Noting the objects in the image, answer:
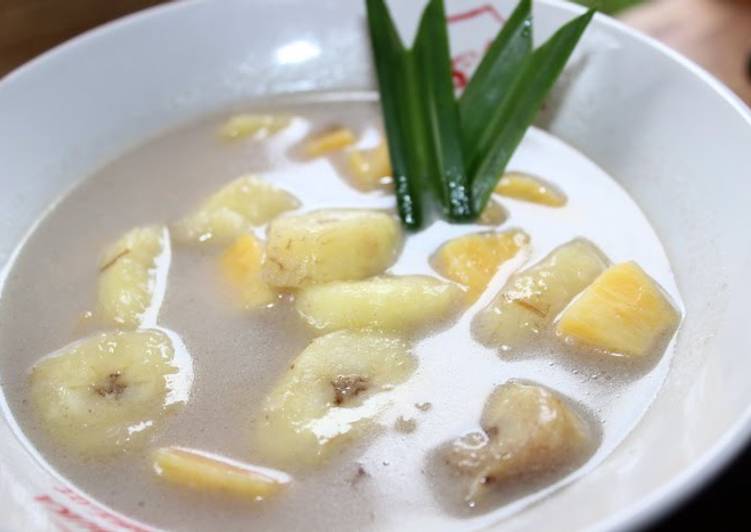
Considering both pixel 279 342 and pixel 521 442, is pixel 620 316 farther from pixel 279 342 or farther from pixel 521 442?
pixel 279 342

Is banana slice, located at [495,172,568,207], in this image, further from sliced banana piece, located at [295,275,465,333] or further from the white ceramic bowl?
sliced banana piece, located at [295,275,465,333]

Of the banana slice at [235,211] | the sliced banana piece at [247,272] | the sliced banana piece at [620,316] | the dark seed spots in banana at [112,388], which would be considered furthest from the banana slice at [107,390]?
the sliced banana piece at [620,316]

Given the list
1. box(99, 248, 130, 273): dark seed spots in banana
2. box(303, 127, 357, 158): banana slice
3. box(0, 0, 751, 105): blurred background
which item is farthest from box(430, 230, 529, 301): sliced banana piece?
box(0, 0, 751, 105): blurred background

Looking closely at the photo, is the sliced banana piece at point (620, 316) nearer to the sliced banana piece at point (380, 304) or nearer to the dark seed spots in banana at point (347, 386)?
the sliced banana piece at point (380, 304)

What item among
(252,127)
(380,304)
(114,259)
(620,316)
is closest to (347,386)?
(380,304)

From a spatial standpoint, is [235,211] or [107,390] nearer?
[107,390]


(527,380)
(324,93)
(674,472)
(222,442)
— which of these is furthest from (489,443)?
(324,93)

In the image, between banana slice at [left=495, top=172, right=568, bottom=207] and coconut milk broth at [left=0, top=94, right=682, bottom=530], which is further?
banana slice at [left=495, top=172, right=568, bottom=207]
